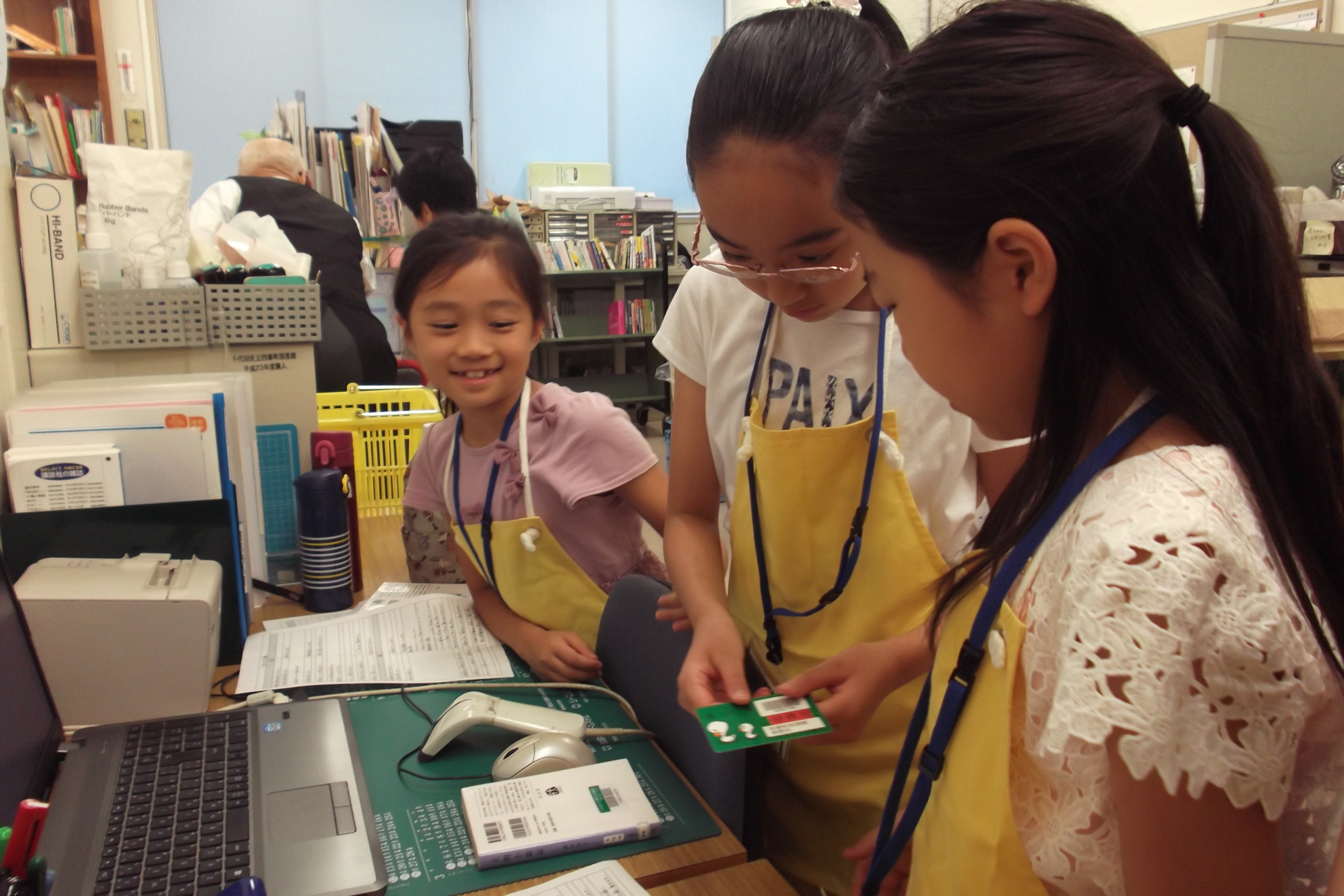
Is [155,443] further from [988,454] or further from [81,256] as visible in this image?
[988,454]

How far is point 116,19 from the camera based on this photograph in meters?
5.13

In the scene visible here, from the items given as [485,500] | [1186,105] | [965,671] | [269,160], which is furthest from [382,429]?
[269,160]

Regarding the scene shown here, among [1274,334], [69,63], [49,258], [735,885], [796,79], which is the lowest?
[735,885]

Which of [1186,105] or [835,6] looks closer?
[1186,105]

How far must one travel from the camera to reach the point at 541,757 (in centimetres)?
92

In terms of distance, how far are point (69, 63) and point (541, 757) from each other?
5421 millimetres

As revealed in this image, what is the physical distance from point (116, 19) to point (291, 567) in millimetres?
5015

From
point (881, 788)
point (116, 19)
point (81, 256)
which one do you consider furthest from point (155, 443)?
point (116, 19)

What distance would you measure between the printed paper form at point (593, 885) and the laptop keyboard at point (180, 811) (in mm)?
263

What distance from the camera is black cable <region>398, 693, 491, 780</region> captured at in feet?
3.08

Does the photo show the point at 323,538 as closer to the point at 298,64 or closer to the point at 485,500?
the point at 485,500

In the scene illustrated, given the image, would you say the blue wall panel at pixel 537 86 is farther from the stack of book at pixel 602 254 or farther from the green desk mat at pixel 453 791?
the green desk mat at pixel 453 791

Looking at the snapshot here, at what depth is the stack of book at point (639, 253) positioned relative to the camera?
19.6 feet

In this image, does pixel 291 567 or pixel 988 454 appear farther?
pixel 291 567
